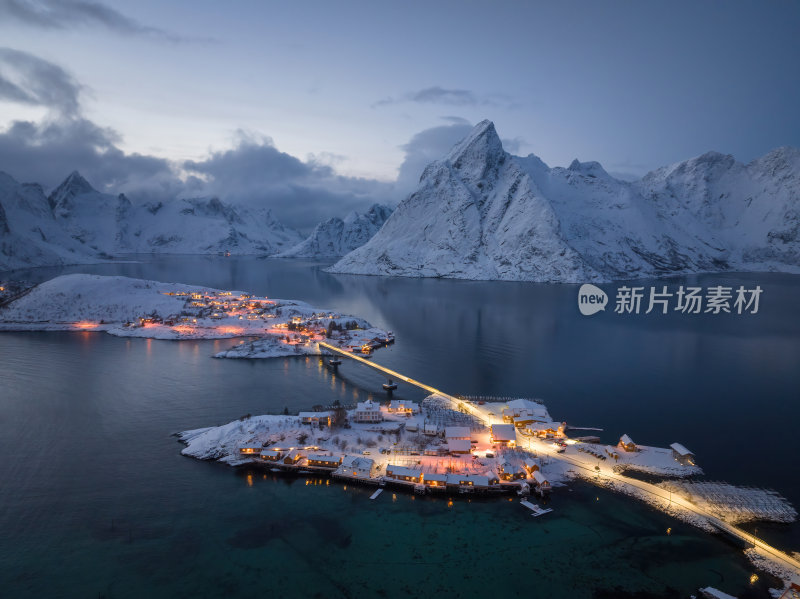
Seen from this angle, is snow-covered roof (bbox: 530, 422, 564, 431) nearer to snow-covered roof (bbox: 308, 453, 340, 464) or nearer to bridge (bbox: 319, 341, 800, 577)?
bridge (bbox: 319, 341, 800, 577)

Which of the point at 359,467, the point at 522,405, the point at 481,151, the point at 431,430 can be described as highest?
the point at 481,151

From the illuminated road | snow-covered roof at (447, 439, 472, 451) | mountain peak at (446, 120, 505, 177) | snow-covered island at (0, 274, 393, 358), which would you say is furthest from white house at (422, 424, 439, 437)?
mountain peak at (446, 120, 505, 177)

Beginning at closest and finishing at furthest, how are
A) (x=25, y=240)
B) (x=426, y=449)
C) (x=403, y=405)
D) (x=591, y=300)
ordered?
1. (x=426, y=449)
2. (x=403, y=405)
3. (x=591, y=300)
4. (x=25, y=240)

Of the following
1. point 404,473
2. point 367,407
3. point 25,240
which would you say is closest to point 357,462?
point 404,473

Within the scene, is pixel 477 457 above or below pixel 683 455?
below

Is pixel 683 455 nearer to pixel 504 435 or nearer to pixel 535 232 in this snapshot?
pixel 504 435

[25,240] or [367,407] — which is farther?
[25,240]

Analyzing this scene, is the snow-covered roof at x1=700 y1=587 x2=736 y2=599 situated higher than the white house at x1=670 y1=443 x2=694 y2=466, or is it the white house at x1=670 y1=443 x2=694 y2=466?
the white house at x1=670 y1=443 x2=694 y2=466

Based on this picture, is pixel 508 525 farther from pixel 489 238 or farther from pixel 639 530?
pixel 489 238
